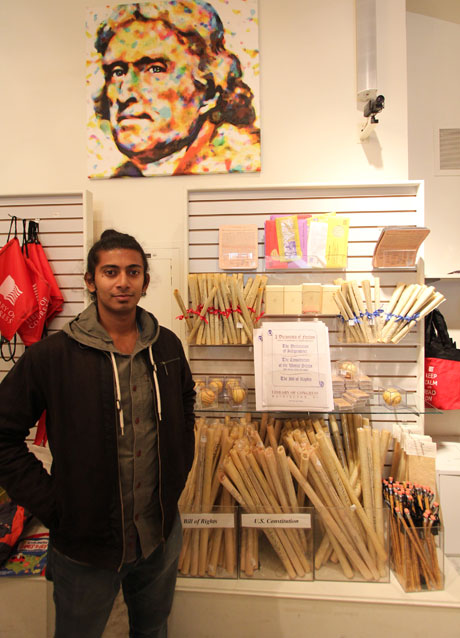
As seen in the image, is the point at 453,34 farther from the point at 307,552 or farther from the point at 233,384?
the point at 307,552

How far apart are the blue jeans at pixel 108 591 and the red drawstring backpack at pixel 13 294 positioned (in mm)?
1527

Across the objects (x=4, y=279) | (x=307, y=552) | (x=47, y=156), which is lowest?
(x=307, y=552)

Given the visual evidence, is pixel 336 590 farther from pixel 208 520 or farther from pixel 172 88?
pixel 172 88

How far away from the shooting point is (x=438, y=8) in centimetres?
265

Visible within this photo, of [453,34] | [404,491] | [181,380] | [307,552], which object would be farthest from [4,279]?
[453,34]

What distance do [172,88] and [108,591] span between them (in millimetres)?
2916

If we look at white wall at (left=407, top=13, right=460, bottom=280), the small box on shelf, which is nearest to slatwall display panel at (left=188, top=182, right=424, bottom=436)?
the small box on shelf

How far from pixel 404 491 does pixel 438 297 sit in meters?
1.11

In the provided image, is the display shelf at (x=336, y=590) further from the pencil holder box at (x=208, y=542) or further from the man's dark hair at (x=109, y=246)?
the man's dark hair at (x=109, y=246)

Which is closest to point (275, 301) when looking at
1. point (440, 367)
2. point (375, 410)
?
point (375, 410)

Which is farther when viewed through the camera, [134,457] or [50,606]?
[50,606]

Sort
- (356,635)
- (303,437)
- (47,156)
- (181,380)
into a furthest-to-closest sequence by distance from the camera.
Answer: (47,156), (303,437), (356,635), (181,380)

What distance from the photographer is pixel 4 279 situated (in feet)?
7.87

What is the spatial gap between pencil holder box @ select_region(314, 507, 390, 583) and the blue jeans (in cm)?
83
